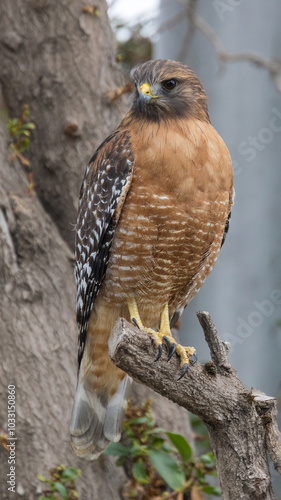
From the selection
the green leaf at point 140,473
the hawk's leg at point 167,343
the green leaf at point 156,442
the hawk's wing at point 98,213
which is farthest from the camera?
the green leaf at point 156,442

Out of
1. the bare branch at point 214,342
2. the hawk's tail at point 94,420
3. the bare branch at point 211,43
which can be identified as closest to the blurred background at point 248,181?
the bare branch at point 211,43

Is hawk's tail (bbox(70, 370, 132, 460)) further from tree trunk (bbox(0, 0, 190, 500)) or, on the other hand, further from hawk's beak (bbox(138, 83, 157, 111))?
hawk's beak (bbox(138, 83, 157, 111))

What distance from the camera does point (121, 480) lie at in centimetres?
464

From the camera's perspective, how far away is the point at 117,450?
447 cm

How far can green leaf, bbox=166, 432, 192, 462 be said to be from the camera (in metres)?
4.31

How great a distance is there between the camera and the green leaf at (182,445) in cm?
431

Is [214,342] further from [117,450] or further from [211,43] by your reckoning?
[211,43]

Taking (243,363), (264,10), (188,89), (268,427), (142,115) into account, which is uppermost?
(264,10)

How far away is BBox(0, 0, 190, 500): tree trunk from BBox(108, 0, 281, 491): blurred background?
106 cm

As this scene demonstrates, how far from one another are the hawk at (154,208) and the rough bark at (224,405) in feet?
0.36

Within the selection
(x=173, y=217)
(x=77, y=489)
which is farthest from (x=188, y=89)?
(x=77, y=489)

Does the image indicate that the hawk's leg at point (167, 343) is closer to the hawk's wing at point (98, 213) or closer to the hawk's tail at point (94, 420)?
the hawk's wing at point (98, 213)

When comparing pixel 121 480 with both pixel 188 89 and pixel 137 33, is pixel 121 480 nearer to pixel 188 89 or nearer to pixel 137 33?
pixel 188 89

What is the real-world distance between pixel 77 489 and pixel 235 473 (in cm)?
159
